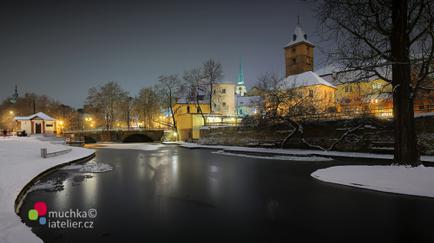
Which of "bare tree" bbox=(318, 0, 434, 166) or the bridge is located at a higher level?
"bare tree" bbox=(318, 0, 434, 166)

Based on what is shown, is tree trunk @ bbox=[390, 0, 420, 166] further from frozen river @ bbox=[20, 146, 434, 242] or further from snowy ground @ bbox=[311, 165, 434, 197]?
frozen river @ bbox=[20, 146, 434, 242]

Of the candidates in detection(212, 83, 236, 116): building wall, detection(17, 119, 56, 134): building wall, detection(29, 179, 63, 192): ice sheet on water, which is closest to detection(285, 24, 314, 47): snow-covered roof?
detection(212, 83, 236, 116): building wall

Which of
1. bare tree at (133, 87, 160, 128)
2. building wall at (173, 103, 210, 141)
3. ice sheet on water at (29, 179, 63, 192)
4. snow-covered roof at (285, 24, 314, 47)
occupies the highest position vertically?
snow-covered roof at (285, 24, 314, 47)

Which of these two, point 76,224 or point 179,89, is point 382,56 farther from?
point 179,89

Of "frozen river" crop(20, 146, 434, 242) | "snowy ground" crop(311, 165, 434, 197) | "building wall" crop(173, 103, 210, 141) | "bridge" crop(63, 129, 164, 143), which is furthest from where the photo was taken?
"bridge" crop(63, 129, 164, 143)

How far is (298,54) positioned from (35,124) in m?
65.2

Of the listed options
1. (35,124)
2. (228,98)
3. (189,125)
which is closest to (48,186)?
(189,125)

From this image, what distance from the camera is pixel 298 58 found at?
2547 inches

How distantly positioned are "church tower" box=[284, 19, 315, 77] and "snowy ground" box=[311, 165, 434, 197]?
56.2 m

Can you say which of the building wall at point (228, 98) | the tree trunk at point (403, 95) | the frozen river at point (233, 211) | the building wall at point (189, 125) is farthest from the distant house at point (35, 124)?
the tree trunk at point (403, 95)

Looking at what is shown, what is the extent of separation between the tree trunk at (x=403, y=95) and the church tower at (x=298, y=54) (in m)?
54.6

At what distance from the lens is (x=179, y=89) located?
184ft

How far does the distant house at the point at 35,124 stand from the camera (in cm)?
5397

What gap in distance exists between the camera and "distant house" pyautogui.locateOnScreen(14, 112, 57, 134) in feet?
177
